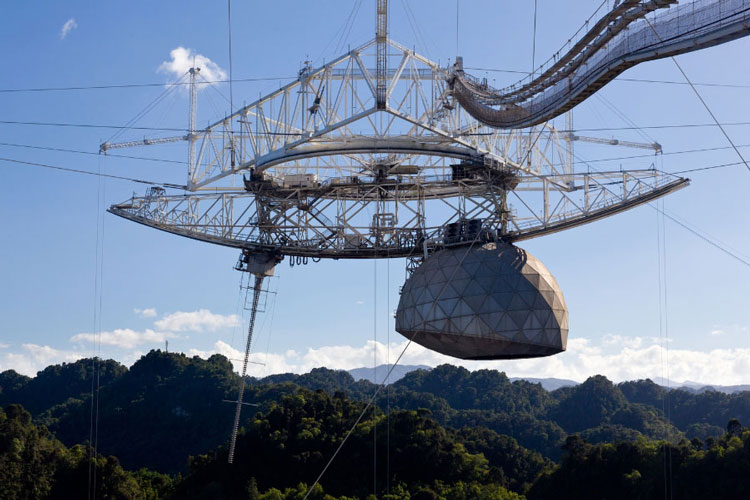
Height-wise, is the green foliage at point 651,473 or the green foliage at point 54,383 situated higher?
the green foliage at point 54,383

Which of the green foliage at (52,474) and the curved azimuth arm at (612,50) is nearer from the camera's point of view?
the curved azimuth arm at (612,50)

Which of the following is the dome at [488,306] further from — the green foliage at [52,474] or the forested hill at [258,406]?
the forested hill at [258,406]

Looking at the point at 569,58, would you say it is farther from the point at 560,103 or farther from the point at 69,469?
the point at 69,469

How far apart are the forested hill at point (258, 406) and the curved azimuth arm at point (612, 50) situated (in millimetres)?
80149

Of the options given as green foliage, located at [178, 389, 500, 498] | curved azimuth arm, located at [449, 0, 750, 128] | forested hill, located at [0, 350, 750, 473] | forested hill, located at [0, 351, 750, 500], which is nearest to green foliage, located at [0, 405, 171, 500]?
forested hill, located at [0, 351, 750, 500]

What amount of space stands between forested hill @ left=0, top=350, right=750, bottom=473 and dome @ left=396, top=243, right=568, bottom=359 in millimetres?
73106

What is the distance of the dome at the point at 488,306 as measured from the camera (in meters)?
40.6

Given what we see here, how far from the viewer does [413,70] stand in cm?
4328

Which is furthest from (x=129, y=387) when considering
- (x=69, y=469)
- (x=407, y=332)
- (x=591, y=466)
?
(x=407, y=332)

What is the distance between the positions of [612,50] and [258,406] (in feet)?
355

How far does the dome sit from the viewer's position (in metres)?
40.6

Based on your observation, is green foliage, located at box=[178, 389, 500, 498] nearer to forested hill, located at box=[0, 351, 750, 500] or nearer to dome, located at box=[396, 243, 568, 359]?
forested hill, located at box=[0, 351, 750, 500]

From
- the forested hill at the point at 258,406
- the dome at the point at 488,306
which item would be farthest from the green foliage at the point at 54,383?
the dome at the point at 488,306

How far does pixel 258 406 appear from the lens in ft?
431
